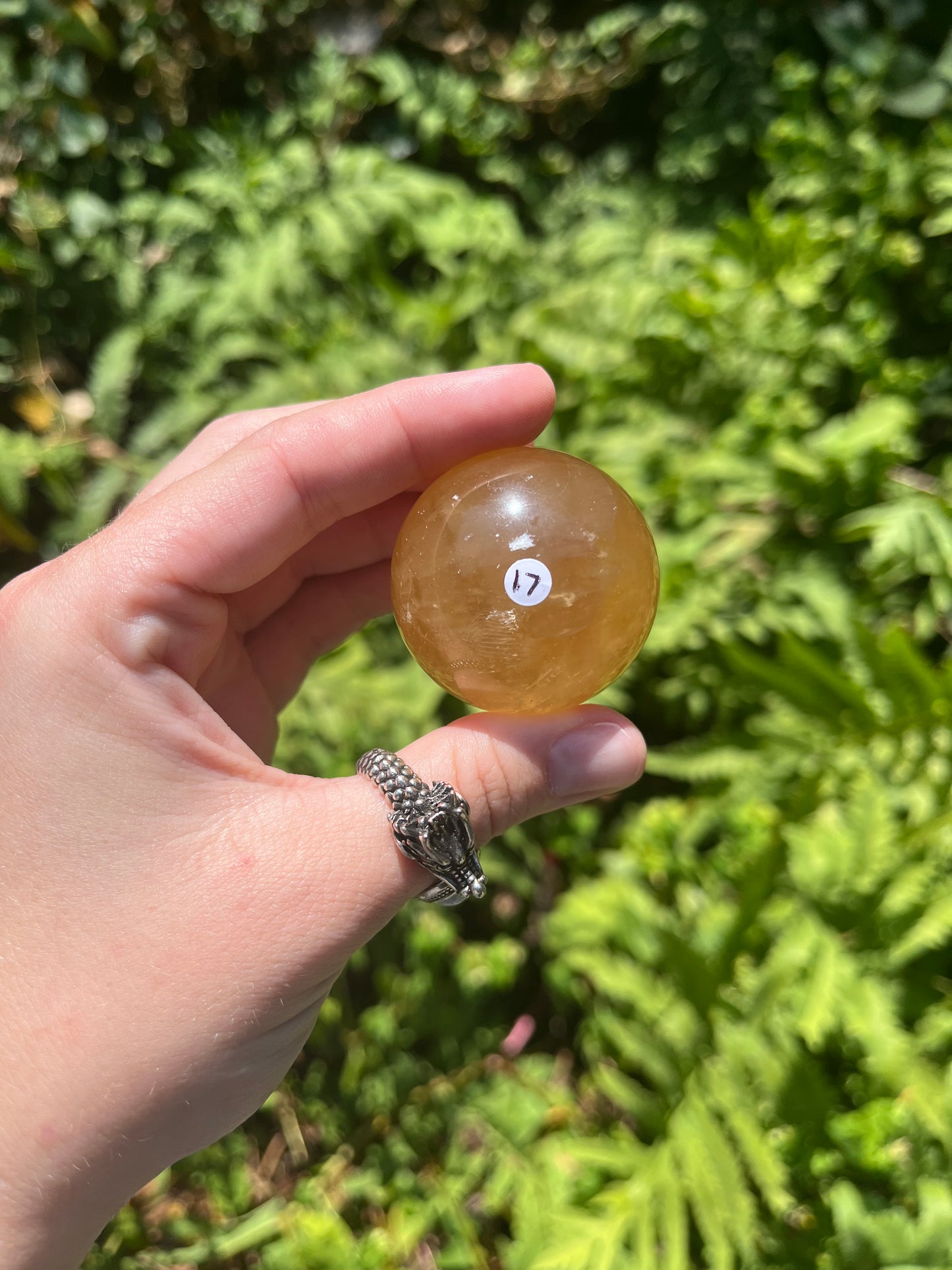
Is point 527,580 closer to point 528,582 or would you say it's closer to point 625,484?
point 528,582

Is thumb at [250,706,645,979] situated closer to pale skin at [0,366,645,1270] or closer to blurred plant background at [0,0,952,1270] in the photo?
pale skin at [0,366,645,1270]

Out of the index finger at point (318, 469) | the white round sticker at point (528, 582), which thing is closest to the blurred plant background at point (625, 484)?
the index finger at point (318, 469)

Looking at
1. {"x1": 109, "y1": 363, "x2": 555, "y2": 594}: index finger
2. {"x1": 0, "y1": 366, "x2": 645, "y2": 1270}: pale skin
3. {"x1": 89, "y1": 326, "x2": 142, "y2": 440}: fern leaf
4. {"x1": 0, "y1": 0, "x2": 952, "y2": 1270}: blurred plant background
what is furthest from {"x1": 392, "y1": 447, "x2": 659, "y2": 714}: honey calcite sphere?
{"x1": 89, "y1": 326, "x2": 142, "y2": 440}: fern leaf

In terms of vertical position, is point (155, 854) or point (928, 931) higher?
point (155, 854)

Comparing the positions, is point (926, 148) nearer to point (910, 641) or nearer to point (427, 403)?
point (910, 641)

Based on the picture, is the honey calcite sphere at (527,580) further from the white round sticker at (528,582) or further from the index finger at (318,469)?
the index finger at (318,469)

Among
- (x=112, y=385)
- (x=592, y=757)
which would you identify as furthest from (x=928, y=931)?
(x=112, y=385)
